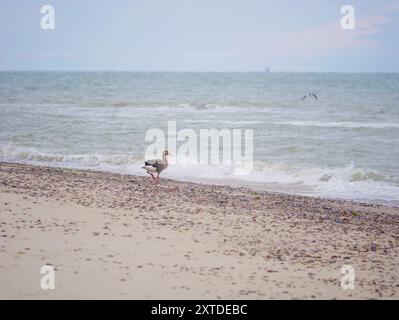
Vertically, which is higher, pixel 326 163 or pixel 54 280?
pixel 326 163

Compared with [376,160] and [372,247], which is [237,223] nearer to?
[372,247]

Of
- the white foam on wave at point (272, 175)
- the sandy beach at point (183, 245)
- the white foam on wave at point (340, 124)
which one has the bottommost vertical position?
the sandy beach at point (183, 245)

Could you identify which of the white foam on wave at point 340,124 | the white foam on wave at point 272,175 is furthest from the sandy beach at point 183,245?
the white foam on wave at point 340,124

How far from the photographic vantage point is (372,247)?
857cm

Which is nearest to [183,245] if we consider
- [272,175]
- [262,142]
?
[272,175]

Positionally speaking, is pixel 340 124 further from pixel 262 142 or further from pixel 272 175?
pixel 272 175

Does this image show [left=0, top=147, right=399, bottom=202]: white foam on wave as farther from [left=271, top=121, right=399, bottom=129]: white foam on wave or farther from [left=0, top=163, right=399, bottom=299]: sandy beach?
[left=271, top=121, right=399, bottom=129]: white foam on wave

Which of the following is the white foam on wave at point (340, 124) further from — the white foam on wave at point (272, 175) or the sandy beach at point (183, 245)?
the sandy beach at point (183, 245)

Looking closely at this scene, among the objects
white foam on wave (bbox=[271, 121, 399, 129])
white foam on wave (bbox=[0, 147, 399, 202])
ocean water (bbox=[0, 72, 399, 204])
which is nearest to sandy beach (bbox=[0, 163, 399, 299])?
white foam on wave (bbox=[0, 147, 399, 202])

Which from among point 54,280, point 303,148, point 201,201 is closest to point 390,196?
point 201,201

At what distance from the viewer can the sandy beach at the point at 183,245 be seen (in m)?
6.51

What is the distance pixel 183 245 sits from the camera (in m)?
8.09

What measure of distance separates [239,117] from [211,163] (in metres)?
17.8
